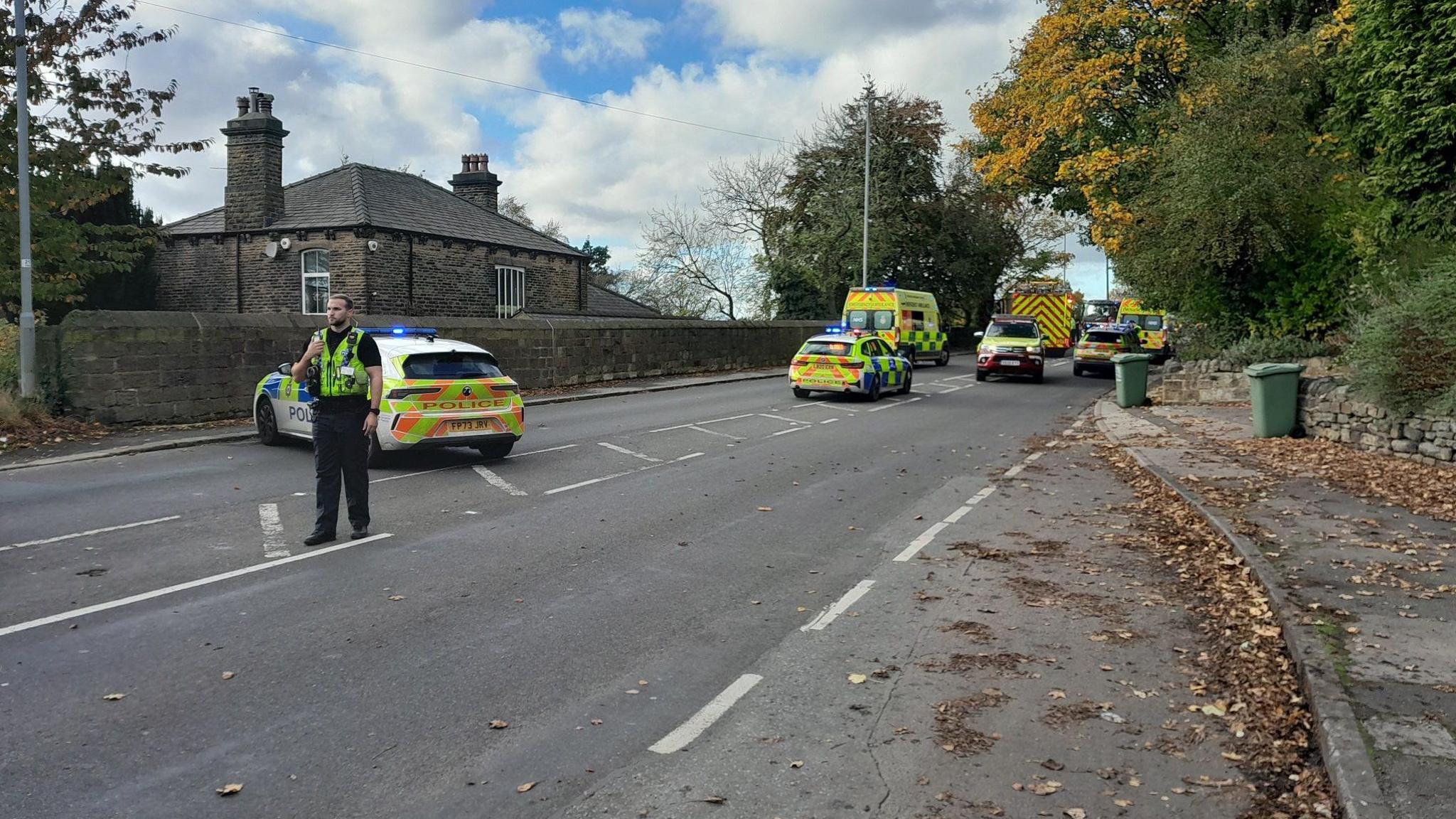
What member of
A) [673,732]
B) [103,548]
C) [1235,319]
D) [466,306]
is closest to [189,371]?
[103,548]

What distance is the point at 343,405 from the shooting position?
866 centimetres

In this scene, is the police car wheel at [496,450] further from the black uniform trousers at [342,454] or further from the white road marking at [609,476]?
the black uniform trousers at [342,454]

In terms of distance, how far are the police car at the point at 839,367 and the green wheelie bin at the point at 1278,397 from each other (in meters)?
8.85

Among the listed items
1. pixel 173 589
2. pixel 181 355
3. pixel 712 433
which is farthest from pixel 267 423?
pixel 173 589

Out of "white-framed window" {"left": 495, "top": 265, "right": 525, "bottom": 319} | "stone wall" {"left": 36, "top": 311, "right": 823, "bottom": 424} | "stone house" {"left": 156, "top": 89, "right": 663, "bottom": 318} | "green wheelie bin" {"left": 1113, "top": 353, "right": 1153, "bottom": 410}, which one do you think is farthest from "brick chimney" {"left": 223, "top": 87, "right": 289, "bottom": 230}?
"green wheelie bin" {"left": 1113, "top": 353, "right": 1153, "bottom": 410}

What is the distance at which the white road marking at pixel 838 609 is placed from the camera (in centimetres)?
646

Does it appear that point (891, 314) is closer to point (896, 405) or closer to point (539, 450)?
point (896, 405)

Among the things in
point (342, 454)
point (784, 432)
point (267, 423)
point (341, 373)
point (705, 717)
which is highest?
point (341, 373)

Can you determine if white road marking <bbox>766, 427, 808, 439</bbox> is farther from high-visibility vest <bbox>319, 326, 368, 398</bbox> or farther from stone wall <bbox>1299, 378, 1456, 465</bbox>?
high-visibility vest <bbox>319, 326, 368, 398</bbox>

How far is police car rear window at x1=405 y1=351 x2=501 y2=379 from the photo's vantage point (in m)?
12.4

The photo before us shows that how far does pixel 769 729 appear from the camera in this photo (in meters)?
4.80

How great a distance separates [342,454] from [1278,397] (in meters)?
A: 13.0

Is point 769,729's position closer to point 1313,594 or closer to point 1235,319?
point 1313,594

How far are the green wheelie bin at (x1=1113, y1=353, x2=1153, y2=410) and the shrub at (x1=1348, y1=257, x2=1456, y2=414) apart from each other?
9.14m
